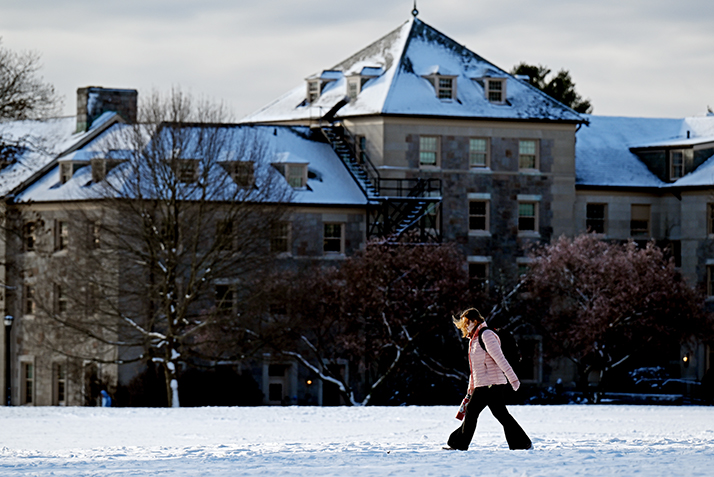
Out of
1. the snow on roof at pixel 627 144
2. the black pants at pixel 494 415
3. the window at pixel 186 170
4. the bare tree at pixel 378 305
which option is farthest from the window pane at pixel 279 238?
the black pants at pixel 494 415

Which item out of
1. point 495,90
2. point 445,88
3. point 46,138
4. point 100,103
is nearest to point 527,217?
point 495,90

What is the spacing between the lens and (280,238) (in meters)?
48.1

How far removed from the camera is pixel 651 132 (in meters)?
60.8

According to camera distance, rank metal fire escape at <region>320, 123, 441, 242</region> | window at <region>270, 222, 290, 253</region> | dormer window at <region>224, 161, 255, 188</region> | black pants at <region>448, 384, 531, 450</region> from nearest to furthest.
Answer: black pants at <region>448, 384, 531, 450</region>
dormer window at <region>224, 161, 255, 188</region>
window at <region>270, 222, 290, 253</region>
metal fire escape at <region>320, 123, 441, 242</region>

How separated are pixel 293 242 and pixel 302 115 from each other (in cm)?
783

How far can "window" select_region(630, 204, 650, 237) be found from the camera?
2213 inches

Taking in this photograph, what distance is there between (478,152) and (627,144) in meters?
9.83

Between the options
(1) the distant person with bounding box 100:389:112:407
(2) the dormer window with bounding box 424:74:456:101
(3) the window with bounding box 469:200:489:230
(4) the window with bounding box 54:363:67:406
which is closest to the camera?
(1) the distant person with bounding box 100:389:112:407

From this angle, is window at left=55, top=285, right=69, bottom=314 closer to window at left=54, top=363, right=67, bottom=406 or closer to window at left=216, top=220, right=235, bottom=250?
window at left=54, top=363, right=67, bottom=406

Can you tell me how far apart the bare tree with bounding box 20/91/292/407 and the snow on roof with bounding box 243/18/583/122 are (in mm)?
6701

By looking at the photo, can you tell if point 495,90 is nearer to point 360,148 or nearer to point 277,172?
point 360,148

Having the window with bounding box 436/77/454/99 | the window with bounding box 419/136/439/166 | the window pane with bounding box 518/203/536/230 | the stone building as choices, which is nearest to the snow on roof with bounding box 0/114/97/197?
the stone building

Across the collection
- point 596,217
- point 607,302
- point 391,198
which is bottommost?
point 607,302

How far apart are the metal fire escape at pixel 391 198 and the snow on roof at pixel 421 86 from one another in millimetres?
1606
